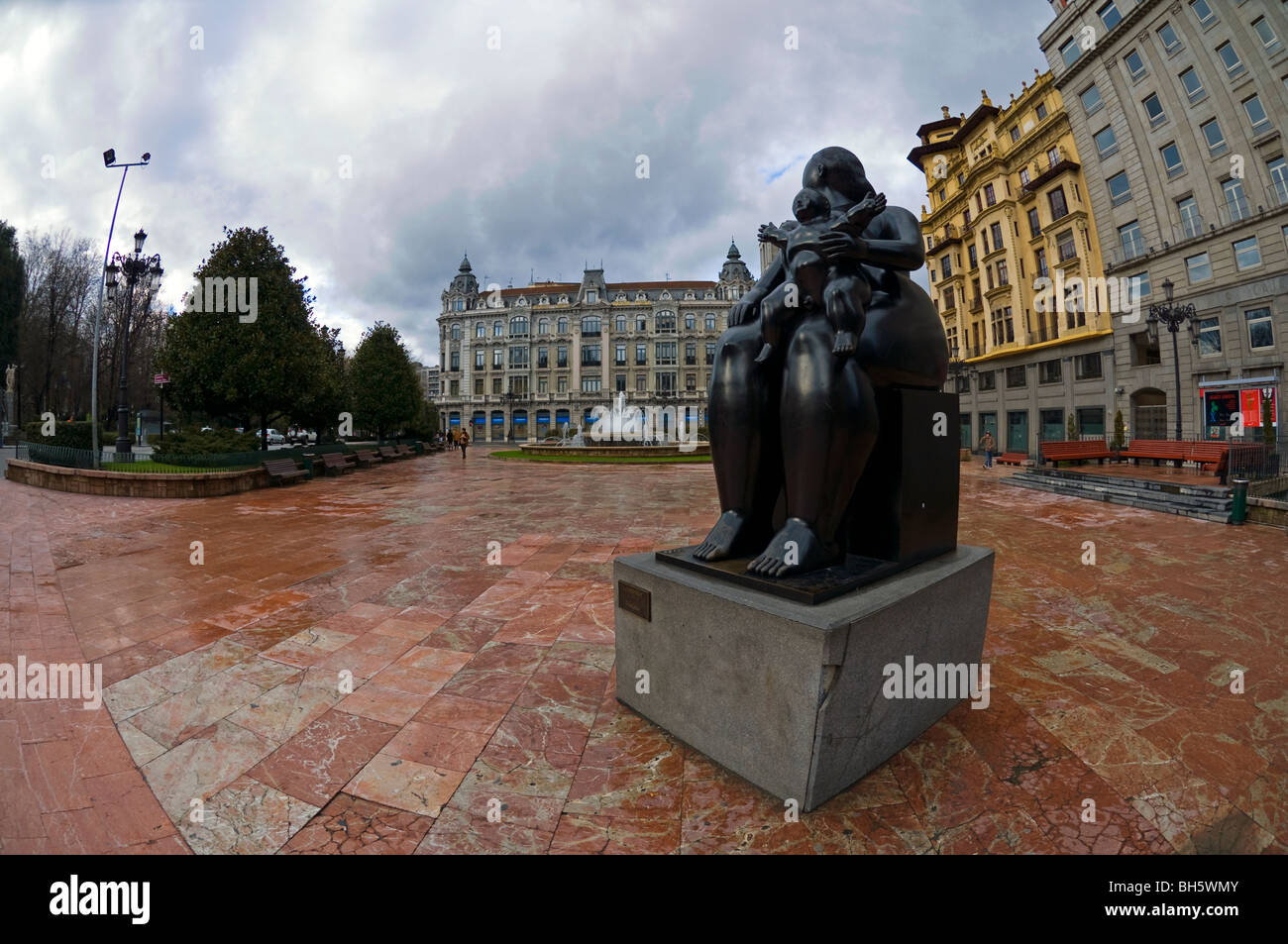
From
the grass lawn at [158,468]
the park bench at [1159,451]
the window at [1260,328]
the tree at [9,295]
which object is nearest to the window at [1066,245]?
the window at [1260,328]

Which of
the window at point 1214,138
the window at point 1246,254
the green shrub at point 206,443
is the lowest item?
the green shrub at point 206,443

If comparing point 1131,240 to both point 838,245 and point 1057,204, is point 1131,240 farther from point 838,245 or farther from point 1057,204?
point 838,245

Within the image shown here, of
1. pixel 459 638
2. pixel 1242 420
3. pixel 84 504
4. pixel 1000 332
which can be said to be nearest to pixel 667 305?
pixel 1000 332

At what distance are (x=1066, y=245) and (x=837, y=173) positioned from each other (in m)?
34.9

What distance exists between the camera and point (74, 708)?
2.52 m

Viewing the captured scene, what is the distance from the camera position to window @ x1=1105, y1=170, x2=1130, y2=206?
2422 cm

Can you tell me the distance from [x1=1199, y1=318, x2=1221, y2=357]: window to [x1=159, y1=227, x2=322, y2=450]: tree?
34284 millimetres

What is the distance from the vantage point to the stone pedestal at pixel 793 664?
1.73 metres

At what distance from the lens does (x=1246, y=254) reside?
1961 cm

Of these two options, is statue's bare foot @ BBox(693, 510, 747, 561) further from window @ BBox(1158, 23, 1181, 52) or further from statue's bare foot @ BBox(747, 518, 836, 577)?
window @ BBox(1158, 23, 1181, 52)

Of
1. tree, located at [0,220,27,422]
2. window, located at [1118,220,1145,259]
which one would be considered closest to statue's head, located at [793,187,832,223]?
window, located at [1118,220,1145,259]

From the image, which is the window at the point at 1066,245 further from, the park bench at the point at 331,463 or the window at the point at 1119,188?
the park bench at the point at 331,463

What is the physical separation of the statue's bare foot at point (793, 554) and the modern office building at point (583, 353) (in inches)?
2628

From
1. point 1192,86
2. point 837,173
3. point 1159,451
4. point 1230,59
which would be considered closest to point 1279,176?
point 1230,59
